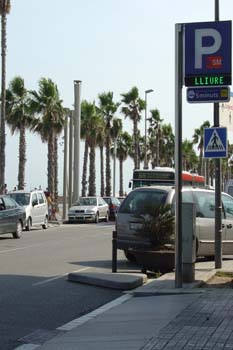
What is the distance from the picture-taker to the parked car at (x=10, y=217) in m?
22.9

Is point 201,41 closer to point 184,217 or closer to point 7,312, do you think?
point 184,217

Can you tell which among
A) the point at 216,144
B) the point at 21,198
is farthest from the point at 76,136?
the point at 216,144

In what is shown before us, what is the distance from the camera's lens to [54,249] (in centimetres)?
1911

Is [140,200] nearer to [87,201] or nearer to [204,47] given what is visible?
[204,47]

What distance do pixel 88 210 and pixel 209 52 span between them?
88.2 ft

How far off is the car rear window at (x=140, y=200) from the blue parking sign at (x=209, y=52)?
400 centimetres

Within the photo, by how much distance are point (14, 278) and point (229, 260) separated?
572 centimetres

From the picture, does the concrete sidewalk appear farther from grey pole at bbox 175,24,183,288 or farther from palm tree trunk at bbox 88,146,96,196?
palm tree trunk at bbox 88,146,96,196

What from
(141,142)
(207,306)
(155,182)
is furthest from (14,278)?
(141,142)

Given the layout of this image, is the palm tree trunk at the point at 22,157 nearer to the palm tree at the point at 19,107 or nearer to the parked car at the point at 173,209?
the palm tree at the point at 19,107

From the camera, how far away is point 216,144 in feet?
43.0

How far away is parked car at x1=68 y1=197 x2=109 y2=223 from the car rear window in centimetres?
2229

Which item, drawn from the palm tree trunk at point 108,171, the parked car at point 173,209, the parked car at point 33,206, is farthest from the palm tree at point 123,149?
the parked car at point 173,209

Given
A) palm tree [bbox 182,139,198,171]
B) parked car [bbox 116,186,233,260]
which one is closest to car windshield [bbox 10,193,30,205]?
parked car [bbox 116,186,233,260]
